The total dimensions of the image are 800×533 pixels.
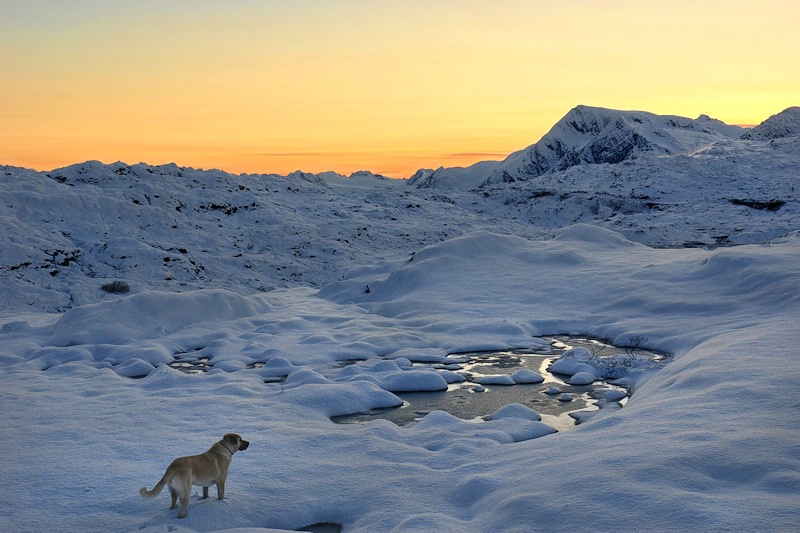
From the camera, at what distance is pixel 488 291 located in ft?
66.3

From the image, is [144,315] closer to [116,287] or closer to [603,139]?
[116,287]

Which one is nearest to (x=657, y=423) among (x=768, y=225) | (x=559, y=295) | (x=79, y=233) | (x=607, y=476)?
(x=607, y=476)

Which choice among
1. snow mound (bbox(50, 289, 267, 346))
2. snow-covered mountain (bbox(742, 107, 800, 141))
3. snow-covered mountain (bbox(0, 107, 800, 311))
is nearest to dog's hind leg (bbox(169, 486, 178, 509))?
snow mound (bbox(50, 289, 267, 346))

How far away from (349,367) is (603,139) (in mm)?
143750

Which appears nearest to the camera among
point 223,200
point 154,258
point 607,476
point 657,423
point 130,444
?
point 607,476

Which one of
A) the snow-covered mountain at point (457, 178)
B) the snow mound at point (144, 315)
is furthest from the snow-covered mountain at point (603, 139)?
the snow mound at point (144, 315)

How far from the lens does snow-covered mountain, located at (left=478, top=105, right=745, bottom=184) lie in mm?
129712

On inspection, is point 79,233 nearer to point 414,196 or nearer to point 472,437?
point 472,437

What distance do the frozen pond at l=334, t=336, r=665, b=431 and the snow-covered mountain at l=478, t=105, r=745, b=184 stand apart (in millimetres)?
103343

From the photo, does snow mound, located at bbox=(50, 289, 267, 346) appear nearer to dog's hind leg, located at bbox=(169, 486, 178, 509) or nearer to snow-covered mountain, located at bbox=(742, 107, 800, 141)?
dog's hind leg, located at bbox=(169, 486, 178, 509)

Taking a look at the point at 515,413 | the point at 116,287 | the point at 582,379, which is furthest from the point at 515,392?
the point at 116,287

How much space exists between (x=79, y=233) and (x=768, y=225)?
37587mm

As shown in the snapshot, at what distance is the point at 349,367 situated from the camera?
12727 mm

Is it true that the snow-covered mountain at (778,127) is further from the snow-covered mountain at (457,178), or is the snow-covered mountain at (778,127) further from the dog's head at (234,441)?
the dog's head at (234,441)
